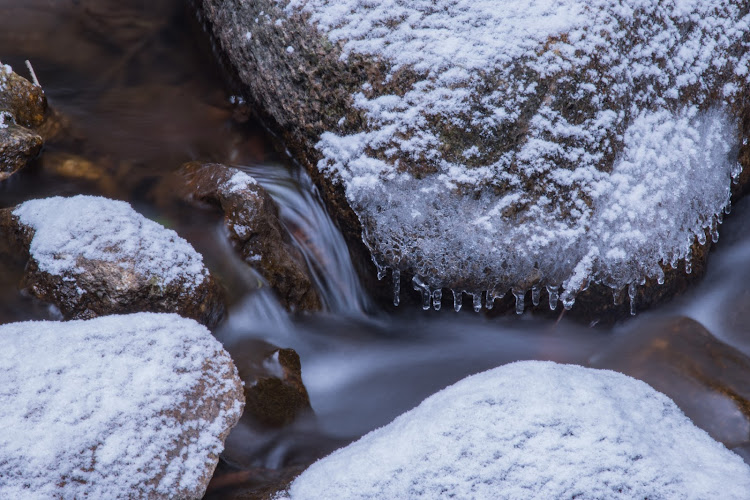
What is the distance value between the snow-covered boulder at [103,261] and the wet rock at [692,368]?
1879mm

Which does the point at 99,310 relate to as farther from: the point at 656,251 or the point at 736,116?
the point at 736,116

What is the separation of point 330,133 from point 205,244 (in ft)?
2.54

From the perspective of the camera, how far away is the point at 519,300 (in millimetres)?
2619

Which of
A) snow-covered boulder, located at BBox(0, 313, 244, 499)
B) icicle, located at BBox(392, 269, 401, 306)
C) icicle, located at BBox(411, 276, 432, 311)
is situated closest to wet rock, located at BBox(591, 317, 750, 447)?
icicle, located at BBox(411, 276, 432, 311)

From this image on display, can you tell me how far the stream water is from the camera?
2480 mm

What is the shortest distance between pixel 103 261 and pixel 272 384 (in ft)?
2.62

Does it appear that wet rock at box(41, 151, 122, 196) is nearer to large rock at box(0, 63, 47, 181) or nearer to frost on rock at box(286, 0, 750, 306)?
large rock at box(0, 63, 47, 181)

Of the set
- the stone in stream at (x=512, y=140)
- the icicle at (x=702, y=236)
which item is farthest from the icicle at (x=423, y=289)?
the icicle at (x=702, y=236)

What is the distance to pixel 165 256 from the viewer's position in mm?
2314

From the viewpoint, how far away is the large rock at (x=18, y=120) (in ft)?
8.99

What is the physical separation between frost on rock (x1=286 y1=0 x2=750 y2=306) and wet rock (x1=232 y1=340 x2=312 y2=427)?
61 centimetres

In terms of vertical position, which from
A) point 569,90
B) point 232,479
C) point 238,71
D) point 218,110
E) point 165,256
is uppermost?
point 569,90

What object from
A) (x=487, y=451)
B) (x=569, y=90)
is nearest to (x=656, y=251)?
(x=569, y=90)

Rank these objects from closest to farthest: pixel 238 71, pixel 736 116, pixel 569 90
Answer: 1. pixel 569 90
2. pixel 736 116
3. pixel 238 71
